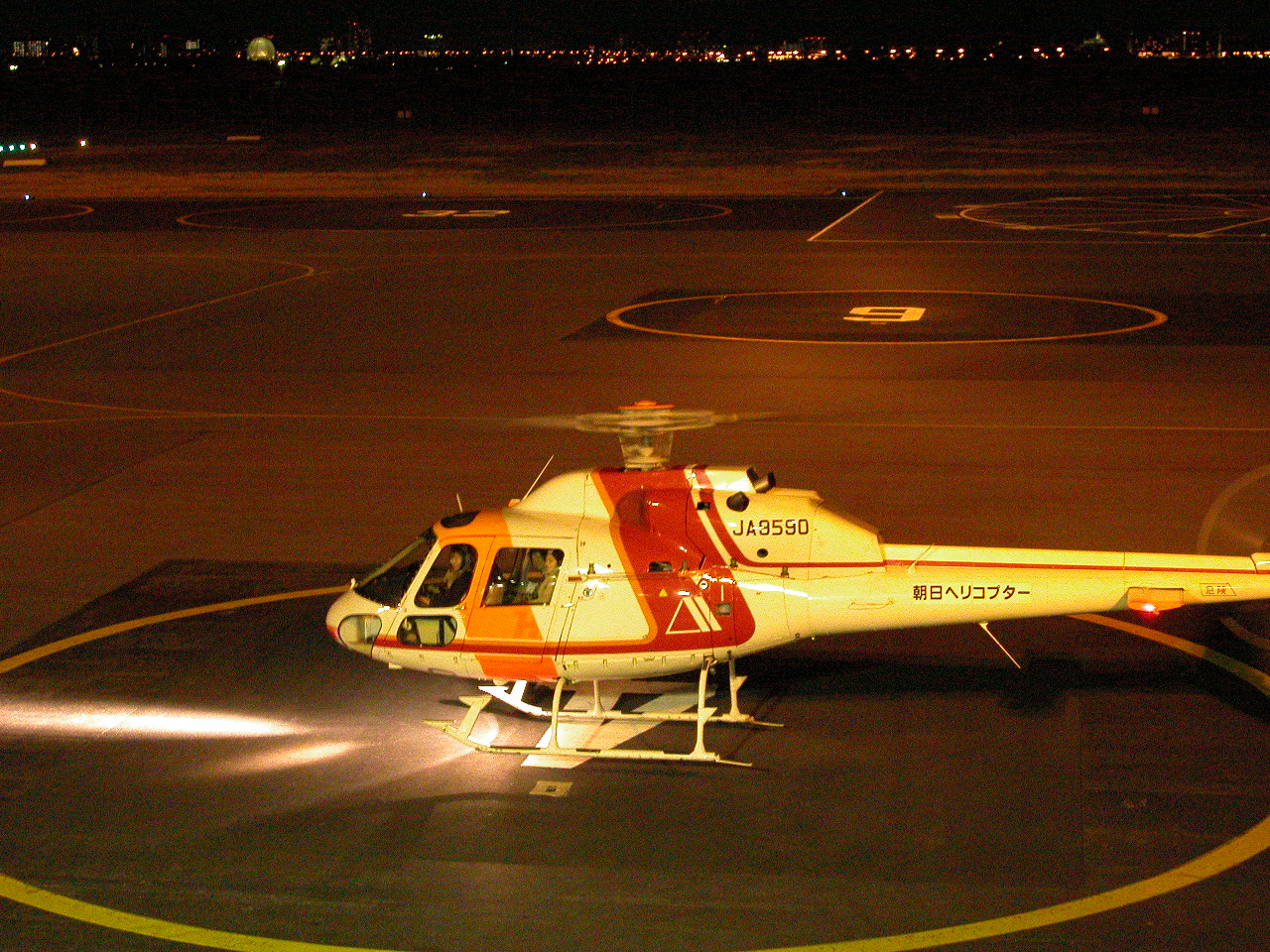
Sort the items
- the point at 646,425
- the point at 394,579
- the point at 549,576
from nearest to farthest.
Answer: the point at 646,425
the point at 549,576
the point at 394,579

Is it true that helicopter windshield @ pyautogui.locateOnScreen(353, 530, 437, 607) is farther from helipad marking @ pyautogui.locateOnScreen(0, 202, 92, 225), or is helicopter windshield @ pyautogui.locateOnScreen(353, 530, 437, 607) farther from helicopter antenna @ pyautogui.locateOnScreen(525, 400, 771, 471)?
helipad marking @ pyautogui.locateOnScreen(0, 202, 92, 225)

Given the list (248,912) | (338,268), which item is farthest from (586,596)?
(338,268)

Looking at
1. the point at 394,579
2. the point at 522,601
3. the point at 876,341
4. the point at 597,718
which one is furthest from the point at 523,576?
the point at 876,341

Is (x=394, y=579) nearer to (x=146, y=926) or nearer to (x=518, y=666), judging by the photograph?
(x=518, y=666)

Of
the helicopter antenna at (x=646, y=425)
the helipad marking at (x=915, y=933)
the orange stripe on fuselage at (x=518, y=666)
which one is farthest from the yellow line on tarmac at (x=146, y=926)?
the helicopter antenna at (x=646, y=425)

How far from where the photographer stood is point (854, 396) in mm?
31266

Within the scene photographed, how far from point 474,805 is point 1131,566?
6707 millimetres

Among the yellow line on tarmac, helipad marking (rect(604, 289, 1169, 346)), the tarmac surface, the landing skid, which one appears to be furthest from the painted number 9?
the yellow line on tarmac

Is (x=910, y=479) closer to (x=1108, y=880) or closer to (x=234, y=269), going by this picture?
(x=1108, y=880)

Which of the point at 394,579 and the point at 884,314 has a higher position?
the point at 394,579

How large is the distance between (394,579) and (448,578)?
0.62 metres

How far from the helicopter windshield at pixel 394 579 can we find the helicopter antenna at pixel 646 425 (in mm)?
1921

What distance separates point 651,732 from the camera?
1541cm

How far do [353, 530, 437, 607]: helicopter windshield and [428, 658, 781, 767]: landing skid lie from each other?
138cm
